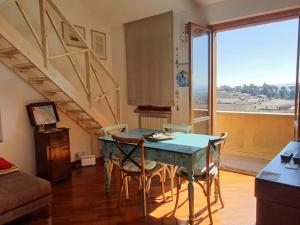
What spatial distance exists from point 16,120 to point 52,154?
668 mm

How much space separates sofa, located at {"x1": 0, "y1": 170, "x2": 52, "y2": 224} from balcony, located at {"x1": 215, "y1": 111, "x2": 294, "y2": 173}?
2.77 m

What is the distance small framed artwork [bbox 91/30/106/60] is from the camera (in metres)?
4.26

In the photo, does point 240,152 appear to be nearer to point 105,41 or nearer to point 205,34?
point 205,34

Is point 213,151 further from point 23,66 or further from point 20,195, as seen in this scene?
point 23,66

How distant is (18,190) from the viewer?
2.33 m

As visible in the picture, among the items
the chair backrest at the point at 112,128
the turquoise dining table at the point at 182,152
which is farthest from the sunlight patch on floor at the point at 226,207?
the chair backrest at the point at 112,128

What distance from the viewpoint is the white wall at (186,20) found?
313 cm

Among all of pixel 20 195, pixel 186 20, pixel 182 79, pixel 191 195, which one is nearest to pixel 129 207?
pixel 191 195

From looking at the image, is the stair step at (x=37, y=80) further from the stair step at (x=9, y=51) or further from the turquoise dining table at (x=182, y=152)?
the turquoise dining table at (x=182, y=152)

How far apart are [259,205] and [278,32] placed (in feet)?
12.4

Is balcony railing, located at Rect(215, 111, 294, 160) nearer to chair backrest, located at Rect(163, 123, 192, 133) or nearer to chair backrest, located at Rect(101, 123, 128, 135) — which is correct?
chair backrest, located at Rect(163, 123, 192, 133)

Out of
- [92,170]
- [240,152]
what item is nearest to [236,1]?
[240,152]

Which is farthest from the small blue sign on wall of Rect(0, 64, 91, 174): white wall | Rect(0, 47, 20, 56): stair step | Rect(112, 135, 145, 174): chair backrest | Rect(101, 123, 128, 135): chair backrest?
Rect(0, 47, 20, 56): stair step

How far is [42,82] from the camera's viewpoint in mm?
3330
